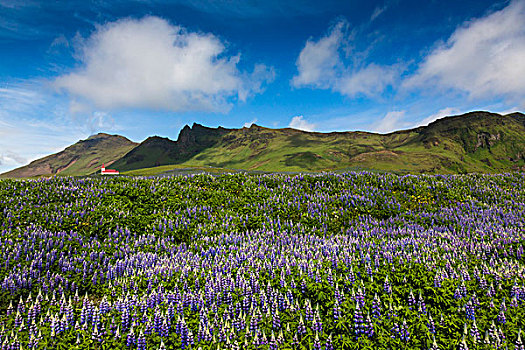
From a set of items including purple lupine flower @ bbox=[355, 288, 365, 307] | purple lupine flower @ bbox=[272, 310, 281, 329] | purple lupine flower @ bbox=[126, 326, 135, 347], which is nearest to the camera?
purple lupine flower @ bbox=[126, 326, 135, 347]

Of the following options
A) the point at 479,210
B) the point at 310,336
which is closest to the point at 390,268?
the point at 310,336

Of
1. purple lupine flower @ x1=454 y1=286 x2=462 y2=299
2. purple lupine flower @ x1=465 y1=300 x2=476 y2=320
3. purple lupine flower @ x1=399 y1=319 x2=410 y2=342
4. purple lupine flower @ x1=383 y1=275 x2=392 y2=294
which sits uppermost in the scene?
purple lupine flower @ x1=383 y1=275 x2=392 y2=294

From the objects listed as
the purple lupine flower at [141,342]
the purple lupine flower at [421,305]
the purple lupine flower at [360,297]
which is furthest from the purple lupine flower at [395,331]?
the purple lupine flower at [141,342]

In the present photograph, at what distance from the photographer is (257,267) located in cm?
645

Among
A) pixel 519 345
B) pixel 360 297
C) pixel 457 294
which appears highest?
pixel 360 297

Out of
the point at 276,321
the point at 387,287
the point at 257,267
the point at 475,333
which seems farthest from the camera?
the point at 257,267

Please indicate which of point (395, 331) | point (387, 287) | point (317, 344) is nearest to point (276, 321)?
point (317, 344)

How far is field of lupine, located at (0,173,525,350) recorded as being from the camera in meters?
4.45

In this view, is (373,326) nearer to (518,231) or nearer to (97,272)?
(97,272)

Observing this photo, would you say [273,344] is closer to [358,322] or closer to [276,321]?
[276,321]

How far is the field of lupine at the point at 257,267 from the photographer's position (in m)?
4.45

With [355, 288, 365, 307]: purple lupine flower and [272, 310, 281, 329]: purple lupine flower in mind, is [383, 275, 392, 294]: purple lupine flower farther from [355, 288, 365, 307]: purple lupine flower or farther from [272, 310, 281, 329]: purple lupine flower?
[272, 310, 281, 329]: purple lupine flower

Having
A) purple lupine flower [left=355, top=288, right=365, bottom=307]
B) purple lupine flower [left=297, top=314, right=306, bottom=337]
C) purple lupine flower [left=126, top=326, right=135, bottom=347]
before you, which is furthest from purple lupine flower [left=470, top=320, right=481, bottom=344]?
purple lupine flower [left=126, top=326, right=135, bottom=347]

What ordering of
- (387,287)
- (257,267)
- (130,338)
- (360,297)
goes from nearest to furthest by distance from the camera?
(130,338)
(360,297)
(387,287)
(257,267)
